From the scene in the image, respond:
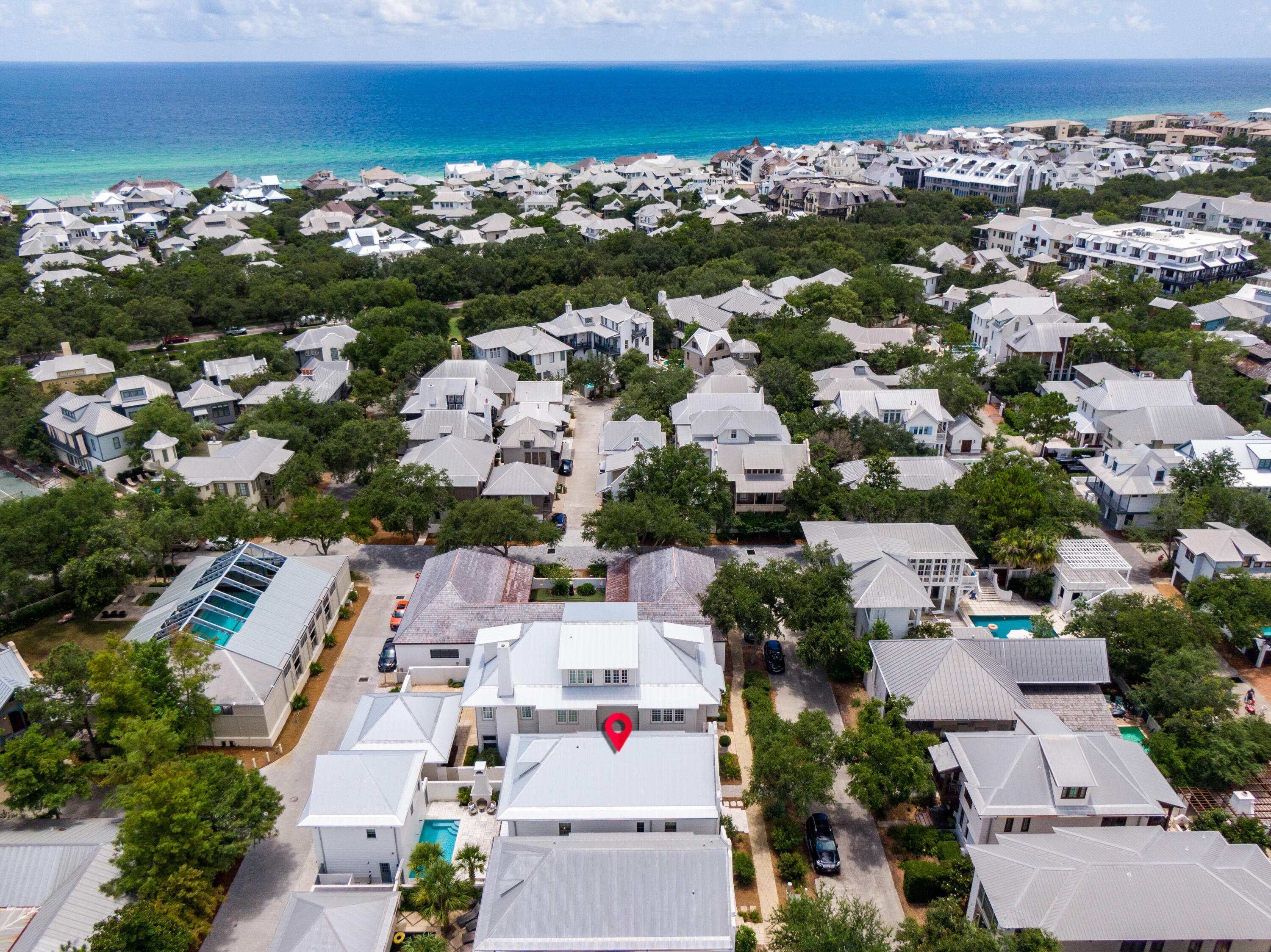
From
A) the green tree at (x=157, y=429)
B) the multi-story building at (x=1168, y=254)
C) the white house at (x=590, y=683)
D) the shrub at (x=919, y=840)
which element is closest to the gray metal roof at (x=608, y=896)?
the white house at (x=590, y=683)

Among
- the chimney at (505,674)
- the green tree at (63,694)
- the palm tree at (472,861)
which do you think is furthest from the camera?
the chimney at (505,674)

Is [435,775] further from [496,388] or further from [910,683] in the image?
[496,388]

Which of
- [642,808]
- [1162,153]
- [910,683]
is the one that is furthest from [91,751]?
[1162,153]

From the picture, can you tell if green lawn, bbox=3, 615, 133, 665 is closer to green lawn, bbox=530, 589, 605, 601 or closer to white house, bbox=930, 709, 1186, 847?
green lawn, bbox=530, 589, 605, 601

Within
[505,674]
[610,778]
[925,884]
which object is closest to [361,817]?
[505,674]

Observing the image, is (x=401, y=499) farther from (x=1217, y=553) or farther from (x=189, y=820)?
(x=1217, y=553)

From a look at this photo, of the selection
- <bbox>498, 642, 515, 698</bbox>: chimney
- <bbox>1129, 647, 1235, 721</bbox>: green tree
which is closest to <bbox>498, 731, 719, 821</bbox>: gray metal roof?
<bbox>498, 642, 515, 698</bbox>: chimney

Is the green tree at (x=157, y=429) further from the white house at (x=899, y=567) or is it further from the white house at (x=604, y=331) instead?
the white house at (x=899, y=567)
